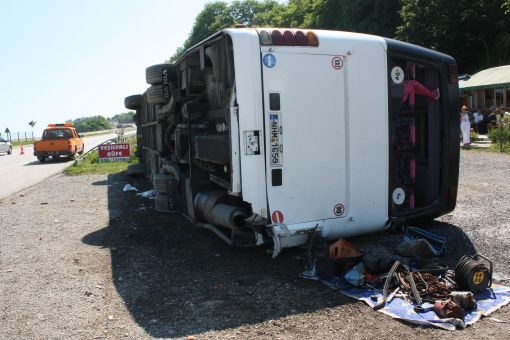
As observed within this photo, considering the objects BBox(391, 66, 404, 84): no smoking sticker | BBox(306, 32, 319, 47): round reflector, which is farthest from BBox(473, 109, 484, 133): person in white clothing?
BBox(306, 32, 319, 47): round reflector

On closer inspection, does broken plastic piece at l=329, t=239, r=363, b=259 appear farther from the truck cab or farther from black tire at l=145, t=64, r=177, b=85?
black tire at l=145, t=64, r=177, b=85

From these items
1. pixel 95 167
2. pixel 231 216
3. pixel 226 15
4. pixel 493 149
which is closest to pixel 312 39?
pixel 231 216

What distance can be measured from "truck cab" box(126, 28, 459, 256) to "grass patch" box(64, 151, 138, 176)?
11.5 meters

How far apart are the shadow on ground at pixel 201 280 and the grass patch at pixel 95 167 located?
10.2 metres

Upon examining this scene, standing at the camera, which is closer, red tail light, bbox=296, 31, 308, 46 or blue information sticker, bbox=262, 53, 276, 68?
blue information sticker, bbox=262, 53, 276, 68

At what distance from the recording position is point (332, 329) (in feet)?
12.7

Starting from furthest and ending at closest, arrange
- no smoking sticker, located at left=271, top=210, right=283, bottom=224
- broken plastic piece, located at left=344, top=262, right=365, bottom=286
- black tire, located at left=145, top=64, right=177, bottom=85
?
black tire, located at left=145, top=64, right=177, bottom=85 < no smoking sticker, located at left=271, top=210, right=283, bottom=224 < broken plastic piece, located at left=344, top=262, right=365, bottom=286

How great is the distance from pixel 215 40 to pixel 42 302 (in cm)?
326

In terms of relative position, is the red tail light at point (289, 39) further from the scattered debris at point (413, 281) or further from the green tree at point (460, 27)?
the green tree at point (460, 27)

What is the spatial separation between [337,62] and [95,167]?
15.0 m

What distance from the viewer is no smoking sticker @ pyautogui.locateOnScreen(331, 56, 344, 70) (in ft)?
17.3

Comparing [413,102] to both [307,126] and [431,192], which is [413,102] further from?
[307,126]

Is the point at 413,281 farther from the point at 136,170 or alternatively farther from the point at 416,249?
the point at 136,170

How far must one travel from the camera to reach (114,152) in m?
18.6
